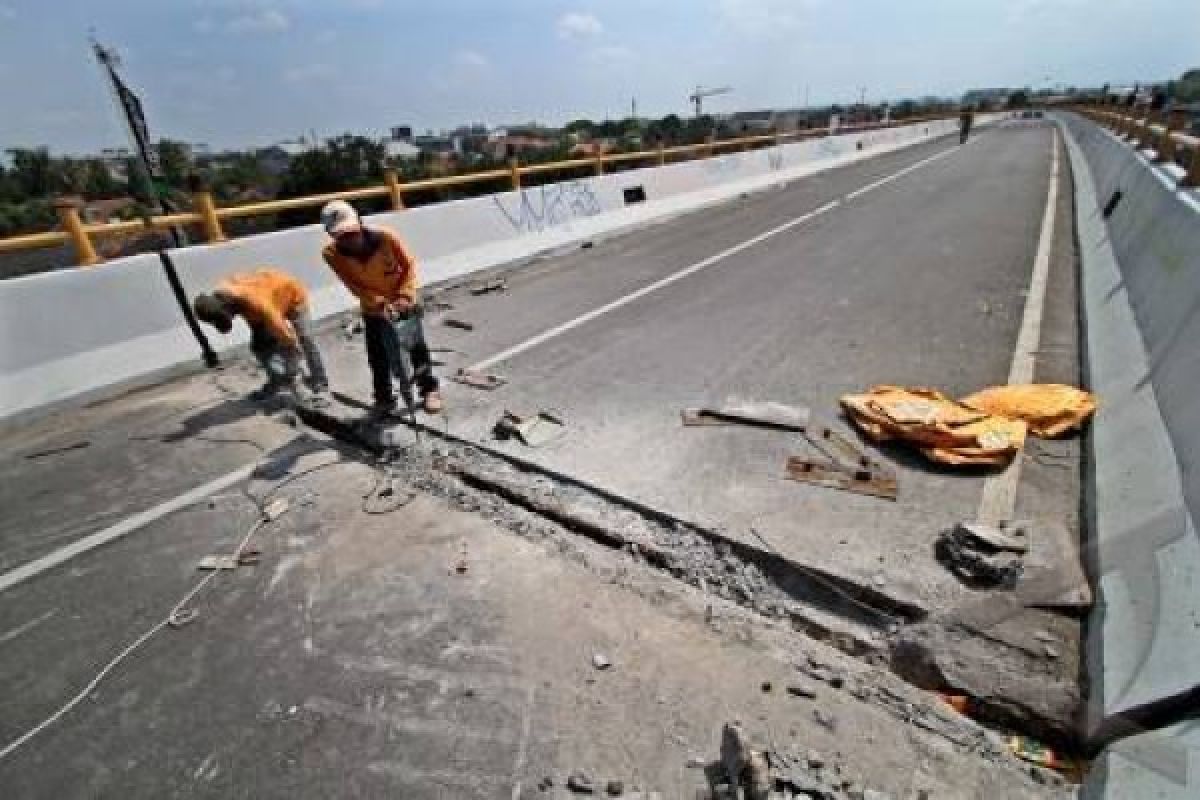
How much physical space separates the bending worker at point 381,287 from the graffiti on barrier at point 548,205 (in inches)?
236

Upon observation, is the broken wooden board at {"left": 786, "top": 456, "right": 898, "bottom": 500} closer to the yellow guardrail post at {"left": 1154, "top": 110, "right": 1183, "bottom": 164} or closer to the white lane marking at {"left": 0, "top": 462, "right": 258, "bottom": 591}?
the white lane marking at {"left": 0, "top": 462, "right": 258, "bottom": 591}

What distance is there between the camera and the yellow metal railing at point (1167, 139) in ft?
18.3

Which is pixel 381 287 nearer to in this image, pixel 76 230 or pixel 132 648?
pixel 132 648

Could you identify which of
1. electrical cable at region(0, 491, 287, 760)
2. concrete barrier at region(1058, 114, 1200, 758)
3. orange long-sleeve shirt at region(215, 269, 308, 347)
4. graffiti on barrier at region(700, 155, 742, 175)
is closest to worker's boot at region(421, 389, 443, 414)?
orange long-sleeve shirt at region(215, 269, 308, 347)

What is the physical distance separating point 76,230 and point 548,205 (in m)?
7.41

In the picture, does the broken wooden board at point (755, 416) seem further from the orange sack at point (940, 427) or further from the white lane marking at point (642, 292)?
the white lane marking at point (642, 292)

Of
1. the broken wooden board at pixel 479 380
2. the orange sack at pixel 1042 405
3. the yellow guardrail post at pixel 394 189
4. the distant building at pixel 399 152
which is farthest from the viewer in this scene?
the distant building at pixel 399 152


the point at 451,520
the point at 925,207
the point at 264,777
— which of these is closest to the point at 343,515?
the point at 451,520

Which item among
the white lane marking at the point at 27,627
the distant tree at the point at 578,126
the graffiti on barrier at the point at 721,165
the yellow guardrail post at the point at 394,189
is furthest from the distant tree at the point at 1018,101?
the white lane marking at the point at 27,627

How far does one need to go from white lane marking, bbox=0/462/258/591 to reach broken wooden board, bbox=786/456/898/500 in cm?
366

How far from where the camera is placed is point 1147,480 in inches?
114

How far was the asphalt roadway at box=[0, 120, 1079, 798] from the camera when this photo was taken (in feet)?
7.65

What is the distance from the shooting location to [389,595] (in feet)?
10.3

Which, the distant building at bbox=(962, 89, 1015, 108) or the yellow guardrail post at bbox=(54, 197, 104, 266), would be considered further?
the distant building at bbox=(962, 89, 1015, 108)
